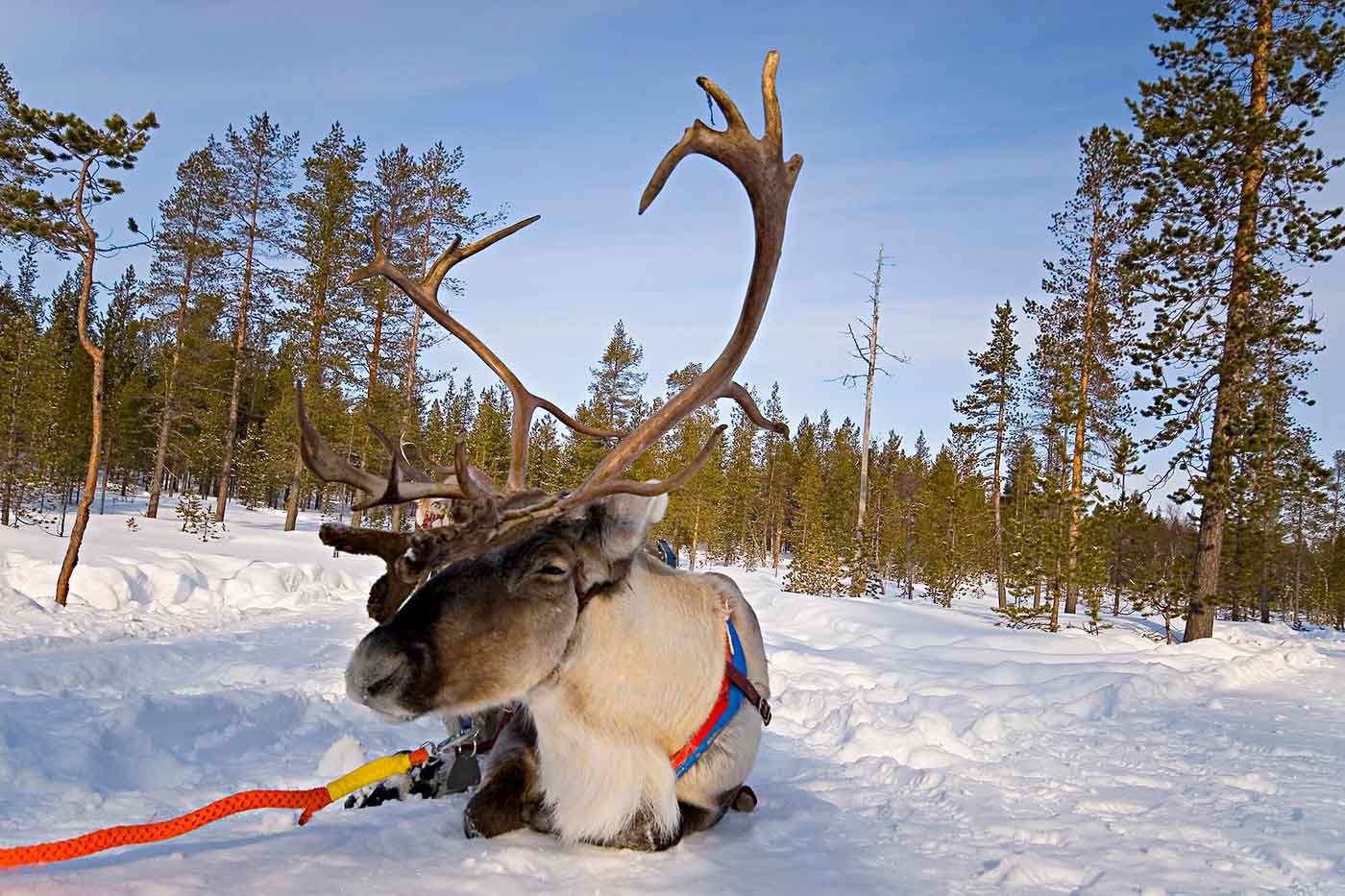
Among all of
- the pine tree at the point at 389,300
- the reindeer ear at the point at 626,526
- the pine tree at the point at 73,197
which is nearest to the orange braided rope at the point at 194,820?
the reindeer ear at the point at 626,526

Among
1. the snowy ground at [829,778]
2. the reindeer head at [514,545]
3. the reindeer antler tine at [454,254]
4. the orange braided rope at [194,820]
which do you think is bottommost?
the snowy ground at [829,778]

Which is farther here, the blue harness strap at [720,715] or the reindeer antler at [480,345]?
the reindeer antler at [480,345]

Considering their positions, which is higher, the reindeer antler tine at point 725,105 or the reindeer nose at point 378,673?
the reindeer antler tine at point 725,105

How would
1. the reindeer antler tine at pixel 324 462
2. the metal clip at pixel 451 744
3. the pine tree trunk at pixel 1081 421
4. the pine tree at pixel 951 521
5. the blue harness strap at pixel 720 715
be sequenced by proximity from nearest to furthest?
1. the reindeer antler tine at pixel 324 462
2. the blue harness strap at pixel 720 715
3. the metal clip at pixel 451 744
4. the pine tree trunk at pixel 1081 421
5. the pine tree at pixel 951 521

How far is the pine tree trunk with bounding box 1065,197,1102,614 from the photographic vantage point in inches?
797

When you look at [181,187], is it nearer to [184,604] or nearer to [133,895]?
[184,604]

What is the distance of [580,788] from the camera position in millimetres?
2760

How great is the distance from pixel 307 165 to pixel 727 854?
32.0 meters

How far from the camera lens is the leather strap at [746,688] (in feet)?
10.6

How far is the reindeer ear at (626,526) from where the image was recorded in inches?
112

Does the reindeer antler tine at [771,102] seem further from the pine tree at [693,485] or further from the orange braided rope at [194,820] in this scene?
the pine tree at [693,485]

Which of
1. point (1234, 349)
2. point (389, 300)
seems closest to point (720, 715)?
point (1234, 349)

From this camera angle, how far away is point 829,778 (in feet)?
13.6

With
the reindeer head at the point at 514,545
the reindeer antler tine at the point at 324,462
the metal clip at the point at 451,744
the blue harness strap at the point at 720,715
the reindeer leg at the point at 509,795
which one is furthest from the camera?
the metal clip at the point at 451,744
